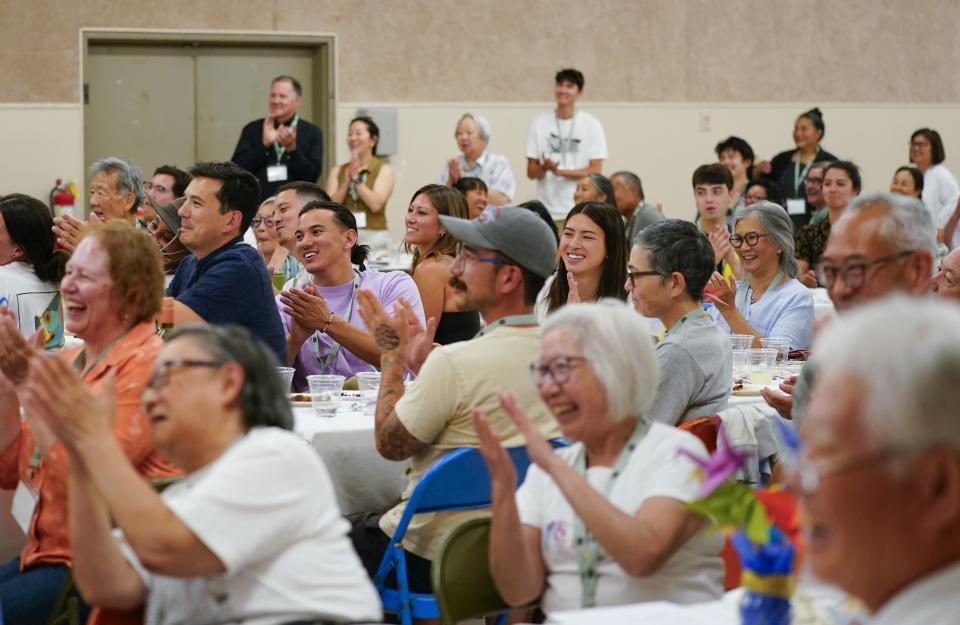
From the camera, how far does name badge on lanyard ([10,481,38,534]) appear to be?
10.0 feet

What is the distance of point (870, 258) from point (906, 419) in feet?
4.90

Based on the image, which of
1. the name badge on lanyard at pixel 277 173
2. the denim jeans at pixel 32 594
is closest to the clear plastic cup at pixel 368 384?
the denim jeans at pixel 32 594

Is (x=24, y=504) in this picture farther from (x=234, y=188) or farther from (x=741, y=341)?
(x=741, y=341)

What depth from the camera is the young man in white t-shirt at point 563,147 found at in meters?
11.3

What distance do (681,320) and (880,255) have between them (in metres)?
1.24

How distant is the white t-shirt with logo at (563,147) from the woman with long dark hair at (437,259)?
17.4ft

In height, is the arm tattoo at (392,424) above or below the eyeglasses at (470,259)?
below

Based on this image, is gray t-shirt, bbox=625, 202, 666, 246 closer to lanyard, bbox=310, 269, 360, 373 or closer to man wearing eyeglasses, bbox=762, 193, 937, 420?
lanyard, bbox=310, 269, 360, 373

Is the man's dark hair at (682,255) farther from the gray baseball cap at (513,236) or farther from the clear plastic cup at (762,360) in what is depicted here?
the clear plastic cup at (762,360)

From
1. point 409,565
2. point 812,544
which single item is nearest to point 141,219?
point 409,565

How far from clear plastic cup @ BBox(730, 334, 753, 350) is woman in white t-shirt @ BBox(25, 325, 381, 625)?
125 inches

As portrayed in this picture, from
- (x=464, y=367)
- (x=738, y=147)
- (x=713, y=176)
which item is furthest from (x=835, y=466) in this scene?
(x=738, y=147)

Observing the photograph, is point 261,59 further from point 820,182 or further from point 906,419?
point 906,419

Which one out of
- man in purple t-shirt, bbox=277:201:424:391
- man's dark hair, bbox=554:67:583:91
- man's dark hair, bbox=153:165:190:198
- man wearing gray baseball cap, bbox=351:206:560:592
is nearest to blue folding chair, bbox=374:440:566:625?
man wearing gray baseball cap, bbox=351:206:560:592
